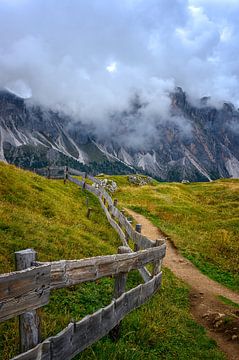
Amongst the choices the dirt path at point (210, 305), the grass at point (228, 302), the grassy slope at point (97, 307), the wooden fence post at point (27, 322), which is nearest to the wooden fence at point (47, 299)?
the wooden fence post at point (27, 322)

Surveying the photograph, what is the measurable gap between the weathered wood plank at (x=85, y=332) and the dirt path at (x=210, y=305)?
10.8ft

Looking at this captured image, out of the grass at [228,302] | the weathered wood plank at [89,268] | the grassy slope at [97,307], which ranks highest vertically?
the weathered wood plank at [89,268]

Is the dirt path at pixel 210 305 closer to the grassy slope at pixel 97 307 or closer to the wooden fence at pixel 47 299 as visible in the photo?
the grassy slope at pixel 97 307

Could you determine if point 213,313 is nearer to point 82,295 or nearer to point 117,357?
point 82,295

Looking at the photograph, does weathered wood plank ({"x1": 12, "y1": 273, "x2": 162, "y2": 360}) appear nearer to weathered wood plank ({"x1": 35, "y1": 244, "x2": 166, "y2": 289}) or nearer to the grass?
weathered wood plank ({"x1": 35, "y1": 244, "x2": 166, "y2": 289})

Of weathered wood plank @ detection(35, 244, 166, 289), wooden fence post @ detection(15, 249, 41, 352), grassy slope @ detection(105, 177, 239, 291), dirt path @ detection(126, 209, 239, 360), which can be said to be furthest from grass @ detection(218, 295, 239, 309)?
wooden fence post @ detection(15, 249, 41, 352)

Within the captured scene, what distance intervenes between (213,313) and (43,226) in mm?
8400

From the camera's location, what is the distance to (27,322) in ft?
16.1

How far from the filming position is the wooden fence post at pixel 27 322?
4.85 m

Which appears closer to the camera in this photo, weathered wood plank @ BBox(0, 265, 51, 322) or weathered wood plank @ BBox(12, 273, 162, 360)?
weathered wood plank @ BBox(0, 265, 51, 322)

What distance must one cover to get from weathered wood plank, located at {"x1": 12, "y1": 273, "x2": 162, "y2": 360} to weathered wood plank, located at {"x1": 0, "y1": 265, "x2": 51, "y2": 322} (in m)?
0.62

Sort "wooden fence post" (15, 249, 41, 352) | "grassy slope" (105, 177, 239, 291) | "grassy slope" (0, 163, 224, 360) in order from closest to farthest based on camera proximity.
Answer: "wooden fence post" (15, 249, 41, 352) → "grassy slope" (0, 163, 224, 360) → "grassy slope" (105, 177, 239, 291)

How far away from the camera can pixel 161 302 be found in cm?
1127

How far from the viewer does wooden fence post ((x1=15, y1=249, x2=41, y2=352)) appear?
191 inches
